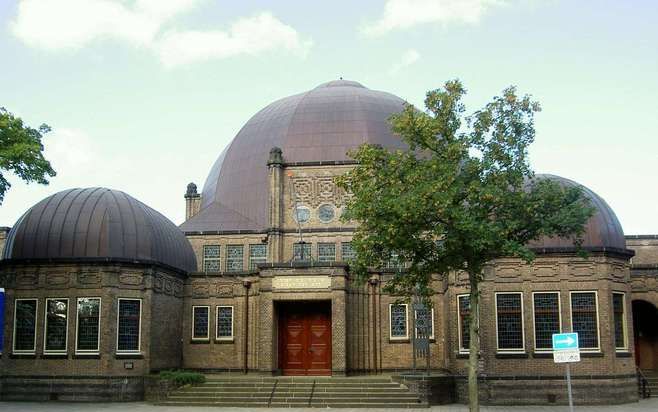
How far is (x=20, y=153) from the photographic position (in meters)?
27.0

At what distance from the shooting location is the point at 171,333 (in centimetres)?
3384

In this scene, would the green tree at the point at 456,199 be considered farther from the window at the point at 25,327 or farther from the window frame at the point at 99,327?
the window at the point at 25,327

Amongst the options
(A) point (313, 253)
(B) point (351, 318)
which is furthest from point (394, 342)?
(A) point (313, 253)

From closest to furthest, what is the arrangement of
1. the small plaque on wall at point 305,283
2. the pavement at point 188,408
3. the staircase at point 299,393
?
the pavement at point 188,408 → the staircase at point 299,393 → the small plaque on wall at point 305,283

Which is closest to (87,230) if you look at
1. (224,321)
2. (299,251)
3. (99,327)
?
(99,327)

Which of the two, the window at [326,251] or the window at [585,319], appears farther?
the window at [326,251]

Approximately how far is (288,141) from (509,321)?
18.1 meters

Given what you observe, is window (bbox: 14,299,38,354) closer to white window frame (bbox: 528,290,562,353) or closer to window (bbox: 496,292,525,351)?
window (bbox: 496,292,525,351)

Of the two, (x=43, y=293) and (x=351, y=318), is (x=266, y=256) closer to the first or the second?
(x=351, y=318)

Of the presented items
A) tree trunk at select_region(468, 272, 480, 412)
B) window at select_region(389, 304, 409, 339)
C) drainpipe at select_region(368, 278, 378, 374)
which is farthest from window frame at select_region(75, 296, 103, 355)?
tree trunk at select_region(468, 272, 480, 412)

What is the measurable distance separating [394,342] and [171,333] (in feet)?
31.6

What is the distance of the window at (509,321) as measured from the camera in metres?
29.6

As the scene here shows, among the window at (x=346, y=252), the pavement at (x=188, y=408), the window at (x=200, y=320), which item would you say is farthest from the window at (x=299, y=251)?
the pavement at (x=188, y=408)

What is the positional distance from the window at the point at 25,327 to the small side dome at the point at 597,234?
19682mm
